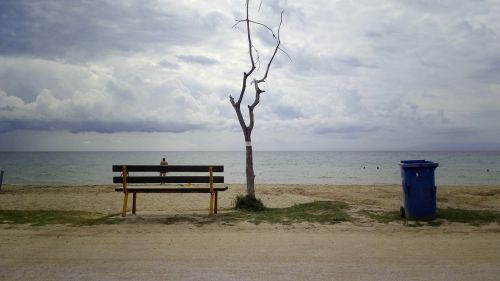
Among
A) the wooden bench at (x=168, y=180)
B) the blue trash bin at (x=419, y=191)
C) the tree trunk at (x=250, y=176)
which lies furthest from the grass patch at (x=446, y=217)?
the wooden bench at (x=168, y=180)

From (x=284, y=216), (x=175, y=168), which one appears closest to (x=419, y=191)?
(x=284, y=216)

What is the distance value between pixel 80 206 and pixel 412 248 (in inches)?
407

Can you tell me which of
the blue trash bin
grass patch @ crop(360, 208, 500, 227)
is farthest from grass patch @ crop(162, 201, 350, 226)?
the blue trash bin

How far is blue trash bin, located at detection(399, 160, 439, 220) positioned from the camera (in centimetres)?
811

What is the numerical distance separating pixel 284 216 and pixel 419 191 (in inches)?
108

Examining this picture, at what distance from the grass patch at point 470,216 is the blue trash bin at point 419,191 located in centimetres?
36

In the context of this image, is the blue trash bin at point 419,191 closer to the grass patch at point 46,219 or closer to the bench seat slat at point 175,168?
the bench seat slat at point 175,168

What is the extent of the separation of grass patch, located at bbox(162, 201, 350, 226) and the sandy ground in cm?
35

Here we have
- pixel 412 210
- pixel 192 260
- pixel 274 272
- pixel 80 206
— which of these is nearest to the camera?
pixel 274 272

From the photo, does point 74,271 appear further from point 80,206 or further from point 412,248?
point 80,206

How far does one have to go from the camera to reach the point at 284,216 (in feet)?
27.8

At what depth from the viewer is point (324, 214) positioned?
8609mm

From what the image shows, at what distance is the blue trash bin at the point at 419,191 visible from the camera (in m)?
8.11

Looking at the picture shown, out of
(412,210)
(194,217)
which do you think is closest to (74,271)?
(194,217)
